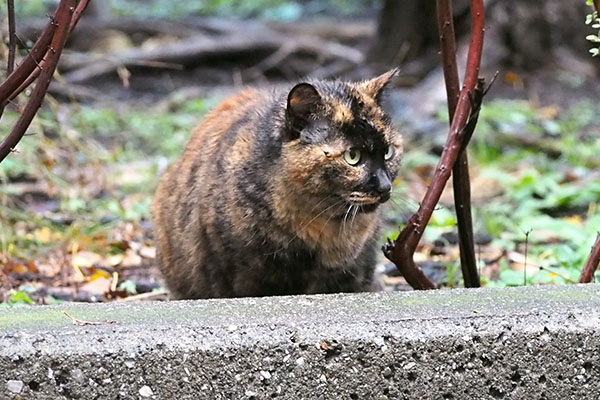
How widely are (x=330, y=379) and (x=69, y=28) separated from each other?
3.80 ft

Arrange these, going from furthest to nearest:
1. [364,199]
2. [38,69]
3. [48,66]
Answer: [364,199]
[38,69]
[48,66]

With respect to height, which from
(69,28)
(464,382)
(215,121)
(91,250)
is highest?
(69,28)

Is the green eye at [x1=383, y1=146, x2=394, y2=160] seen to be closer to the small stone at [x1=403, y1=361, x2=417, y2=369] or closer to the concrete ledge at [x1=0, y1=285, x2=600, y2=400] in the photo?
the concrete ledge at [x1=0, y1=285, x2=600, y2=400]

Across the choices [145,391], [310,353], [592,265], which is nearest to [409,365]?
[310,353]

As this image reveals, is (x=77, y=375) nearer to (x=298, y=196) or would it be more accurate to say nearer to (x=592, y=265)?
(x=298, y=196)

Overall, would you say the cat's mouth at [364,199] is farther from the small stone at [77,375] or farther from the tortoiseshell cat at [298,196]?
the small stone at [77,375]

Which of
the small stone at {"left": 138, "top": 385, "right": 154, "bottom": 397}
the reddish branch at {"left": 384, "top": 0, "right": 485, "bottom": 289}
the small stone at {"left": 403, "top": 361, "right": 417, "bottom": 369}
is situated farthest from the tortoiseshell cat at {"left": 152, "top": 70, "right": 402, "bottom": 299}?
the small stone at {"left": 138, "top": 385, "right": 154, "bottom": 397}

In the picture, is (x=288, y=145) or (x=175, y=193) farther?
(x=175, y=193)

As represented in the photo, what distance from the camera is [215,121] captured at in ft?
12.0

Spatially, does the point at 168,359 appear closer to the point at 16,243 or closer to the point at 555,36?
the point at 16,243

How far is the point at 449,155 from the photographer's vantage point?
8.84ft

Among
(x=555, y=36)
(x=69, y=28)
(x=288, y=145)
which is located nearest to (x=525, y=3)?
(x=555, y=36)

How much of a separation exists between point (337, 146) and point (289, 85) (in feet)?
5.08

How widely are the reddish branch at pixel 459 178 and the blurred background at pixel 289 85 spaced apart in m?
0.44
